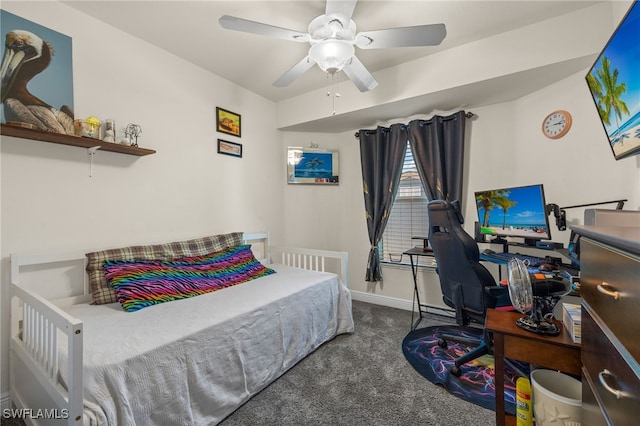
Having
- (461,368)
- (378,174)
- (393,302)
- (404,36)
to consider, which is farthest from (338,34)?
(393,302)

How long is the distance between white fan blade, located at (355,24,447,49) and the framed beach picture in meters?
1.86

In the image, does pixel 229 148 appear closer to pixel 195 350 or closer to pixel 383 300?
pixel 195 350

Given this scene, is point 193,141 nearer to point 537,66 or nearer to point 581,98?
point 537,66

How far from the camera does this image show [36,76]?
5.38 feet

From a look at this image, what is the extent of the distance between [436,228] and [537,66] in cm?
140

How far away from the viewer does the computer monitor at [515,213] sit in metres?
2.03


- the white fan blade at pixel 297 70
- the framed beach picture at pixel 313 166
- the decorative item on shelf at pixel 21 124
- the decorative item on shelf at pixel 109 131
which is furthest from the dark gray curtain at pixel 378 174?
the decorative item on shelf at pixel 21 124

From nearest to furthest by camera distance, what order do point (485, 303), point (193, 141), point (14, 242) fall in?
point (14, 242) < point (485, 303) < point (193, 141)

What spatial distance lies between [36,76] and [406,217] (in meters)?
3.29

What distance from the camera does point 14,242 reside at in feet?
5.12

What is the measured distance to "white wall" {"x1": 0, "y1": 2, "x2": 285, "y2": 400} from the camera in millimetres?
1620

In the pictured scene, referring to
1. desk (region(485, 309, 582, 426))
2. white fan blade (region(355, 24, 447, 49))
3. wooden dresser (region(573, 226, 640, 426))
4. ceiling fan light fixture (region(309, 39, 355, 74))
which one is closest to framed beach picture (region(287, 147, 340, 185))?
ceiling fan light fixture (region(309, 39, 355, 74))

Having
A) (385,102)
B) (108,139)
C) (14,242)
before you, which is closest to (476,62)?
(385,102)

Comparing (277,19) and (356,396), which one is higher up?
(277,19)
